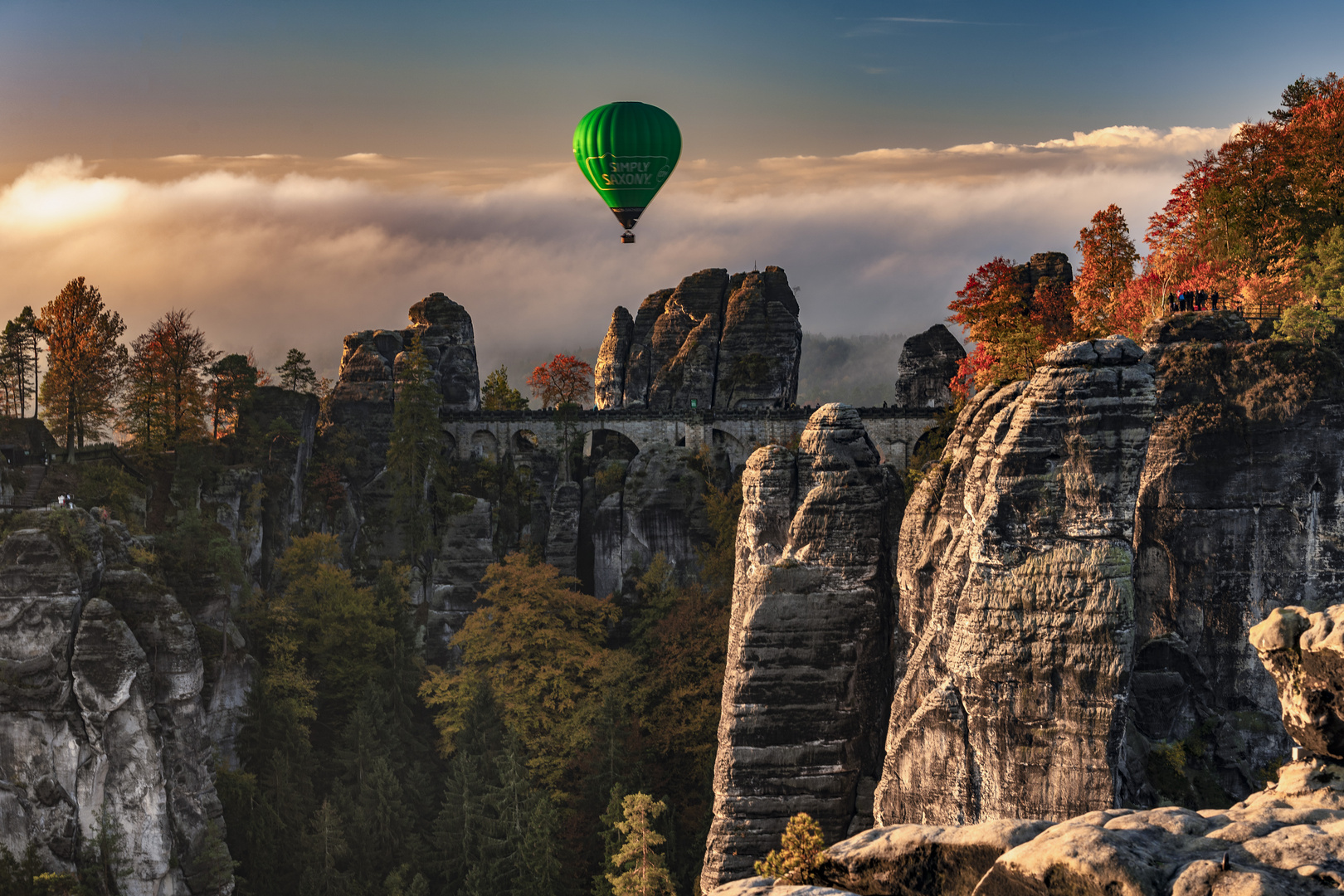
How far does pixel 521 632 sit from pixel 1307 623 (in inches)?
1506

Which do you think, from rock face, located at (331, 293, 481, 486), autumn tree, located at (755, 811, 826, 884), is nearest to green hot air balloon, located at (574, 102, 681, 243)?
rock face, located at (331, 293, 481, 486)

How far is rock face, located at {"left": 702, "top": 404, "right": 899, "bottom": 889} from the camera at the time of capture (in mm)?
31219

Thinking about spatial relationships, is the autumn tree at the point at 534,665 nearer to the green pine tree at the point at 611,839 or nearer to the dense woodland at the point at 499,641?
the dense woodland at the point at 499,641

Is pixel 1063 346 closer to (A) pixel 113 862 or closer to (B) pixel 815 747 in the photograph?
(B) pixel 815 747

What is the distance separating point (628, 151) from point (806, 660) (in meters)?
34.5

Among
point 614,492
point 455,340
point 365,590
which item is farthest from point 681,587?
point 455,340

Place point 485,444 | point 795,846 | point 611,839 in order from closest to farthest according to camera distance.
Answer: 1. point 795,846
2. point 611,839
3. point 485,444

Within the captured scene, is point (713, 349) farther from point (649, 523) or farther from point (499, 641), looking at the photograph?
point (499, 641)

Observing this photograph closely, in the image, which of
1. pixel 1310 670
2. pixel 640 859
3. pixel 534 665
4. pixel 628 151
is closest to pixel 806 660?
pixel 640 859

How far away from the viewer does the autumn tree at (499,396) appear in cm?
7650

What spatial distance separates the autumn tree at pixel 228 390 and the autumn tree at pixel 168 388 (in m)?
0.92

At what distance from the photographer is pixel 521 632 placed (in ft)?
162

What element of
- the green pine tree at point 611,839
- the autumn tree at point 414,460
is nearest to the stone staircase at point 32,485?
the autumn tree at point 414,460

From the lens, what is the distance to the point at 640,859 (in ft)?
123
